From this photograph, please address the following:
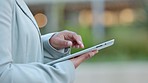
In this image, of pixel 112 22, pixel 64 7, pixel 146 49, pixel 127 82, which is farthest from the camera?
pixel 64 7

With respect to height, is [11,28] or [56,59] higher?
[11,28]

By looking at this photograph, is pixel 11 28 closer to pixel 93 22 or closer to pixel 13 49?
pixel 13 49

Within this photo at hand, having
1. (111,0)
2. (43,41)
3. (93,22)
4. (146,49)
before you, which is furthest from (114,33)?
(43,41)

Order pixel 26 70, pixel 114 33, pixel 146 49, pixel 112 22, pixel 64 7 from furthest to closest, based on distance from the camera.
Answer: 1. pixel 64 7
2. pixel 112 22
3. pixel 114 33
4. pixel 146 49
5. pixel 26 70

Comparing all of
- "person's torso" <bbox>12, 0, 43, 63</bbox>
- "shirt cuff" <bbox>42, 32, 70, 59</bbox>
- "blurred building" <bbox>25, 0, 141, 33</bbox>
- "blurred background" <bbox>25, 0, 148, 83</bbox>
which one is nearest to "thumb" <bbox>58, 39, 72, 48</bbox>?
"shirt cuff" <bbox>42, 32, 70, 59</bbox>

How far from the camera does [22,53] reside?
1903mm

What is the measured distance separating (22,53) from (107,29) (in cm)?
1119

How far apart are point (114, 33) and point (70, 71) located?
10.1 m

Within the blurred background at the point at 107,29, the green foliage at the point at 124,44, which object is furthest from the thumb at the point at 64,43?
the green foliage at the point at 124,44

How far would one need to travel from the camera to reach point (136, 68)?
28.9 feet

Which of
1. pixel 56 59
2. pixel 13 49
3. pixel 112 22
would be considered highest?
pixel 13 49

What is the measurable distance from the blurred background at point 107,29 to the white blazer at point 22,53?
222 inches

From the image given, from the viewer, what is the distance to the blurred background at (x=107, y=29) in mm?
8227

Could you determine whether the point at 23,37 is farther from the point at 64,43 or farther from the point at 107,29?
the point at 107,29
